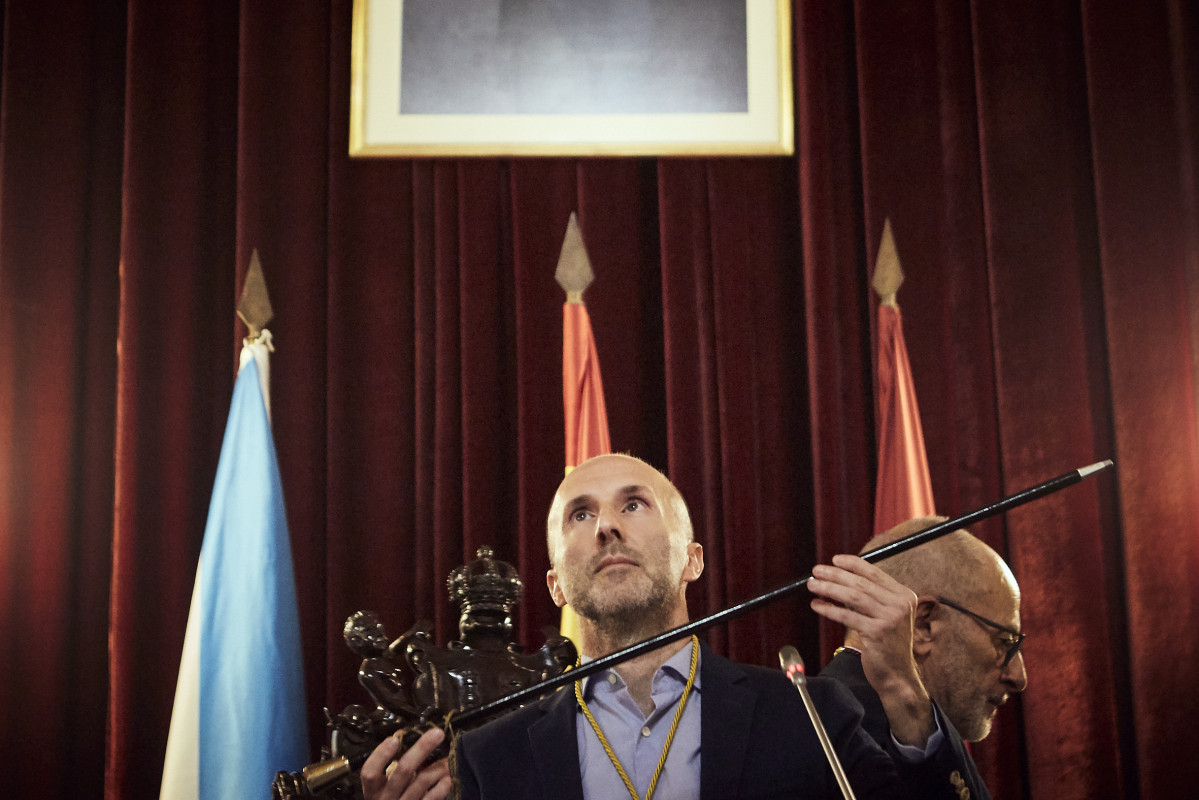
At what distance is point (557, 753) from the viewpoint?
1639mm

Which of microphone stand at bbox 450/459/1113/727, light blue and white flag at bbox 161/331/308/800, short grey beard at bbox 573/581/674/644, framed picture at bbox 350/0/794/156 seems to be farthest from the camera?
framed picture at bbox 350/0/794/156

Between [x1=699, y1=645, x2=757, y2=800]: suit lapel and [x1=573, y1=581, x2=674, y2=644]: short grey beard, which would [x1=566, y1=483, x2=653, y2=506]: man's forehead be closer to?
[x1=573, y1=581, x2=674, y2=644]: short grey beard

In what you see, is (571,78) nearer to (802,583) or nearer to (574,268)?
(574,268)

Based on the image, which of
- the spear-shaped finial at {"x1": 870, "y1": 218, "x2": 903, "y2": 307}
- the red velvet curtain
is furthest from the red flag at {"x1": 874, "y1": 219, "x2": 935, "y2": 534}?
the red velvet curtain

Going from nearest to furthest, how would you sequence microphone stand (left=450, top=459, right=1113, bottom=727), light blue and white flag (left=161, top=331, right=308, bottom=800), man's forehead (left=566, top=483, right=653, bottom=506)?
microphone stand (left=450, top=459, right=1113, bottom=727) → man's forehead (left=566, top=483, right=653, bottom=506) → light blue and white flag (left=161, top=331, right=308, bottom=800)

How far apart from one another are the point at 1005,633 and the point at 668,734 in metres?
0.83

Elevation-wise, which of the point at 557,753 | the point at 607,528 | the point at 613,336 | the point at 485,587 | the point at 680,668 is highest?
the point at 613,336

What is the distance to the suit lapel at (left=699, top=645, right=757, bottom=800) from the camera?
1.56 meters

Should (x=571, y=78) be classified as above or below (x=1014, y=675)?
above

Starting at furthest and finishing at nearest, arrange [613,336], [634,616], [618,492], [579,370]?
[613,336] < [579,370] < [618,492] < [634,616]

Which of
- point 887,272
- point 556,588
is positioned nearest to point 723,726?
point 556,588

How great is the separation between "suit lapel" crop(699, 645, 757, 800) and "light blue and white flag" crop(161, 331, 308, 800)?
146 cm

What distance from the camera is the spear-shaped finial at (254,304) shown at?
10.1 ft

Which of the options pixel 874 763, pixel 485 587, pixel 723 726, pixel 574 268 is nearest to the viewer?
pixel 874 763
